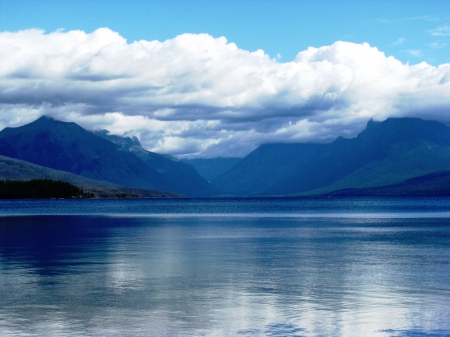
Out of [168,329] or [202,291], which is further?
[202,291]

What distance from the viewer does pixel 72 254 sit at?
7469cm

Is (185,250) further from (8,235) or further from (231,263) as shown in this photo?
(8,235)

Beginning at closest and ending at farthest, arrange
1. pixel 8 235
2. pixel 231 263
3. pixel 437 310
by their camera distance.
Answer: pixel 437 310 < pixel 231 263 < pixel 8 235

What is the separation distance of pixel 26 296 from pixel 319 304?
19.7 m

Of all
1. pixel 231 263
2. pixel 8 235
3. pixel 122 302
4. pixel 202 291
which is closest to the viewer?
pixel 122 302

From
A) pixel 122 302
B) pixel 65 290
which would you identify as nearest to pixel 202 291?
pixel 122 302

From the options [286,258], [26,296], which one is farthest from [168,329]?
[286,258]

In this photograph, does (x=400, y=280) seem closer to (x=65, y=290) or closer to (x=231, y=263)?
(x=231, y=263)

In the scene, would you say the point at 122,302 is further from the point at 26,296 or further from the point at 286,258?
the point at 286,258

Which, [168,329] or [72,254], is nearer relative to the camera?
[168,329]

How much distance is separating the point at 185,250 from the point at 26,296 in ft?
117

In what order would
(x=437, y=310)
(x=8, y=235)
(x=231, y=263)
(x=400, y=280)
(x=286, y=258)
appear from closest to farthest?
(x=437, y=310), (x=400, y=280), (x=231, y=263), (x=286, y=258), (x=8, y=235)

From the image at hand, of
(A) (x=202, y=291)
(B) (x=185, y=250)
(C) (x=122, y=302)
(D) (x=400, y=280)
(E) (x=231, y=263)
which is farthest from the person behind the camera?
(B) (x=185, y=250)

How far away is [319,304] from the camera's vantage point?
4247 cm
